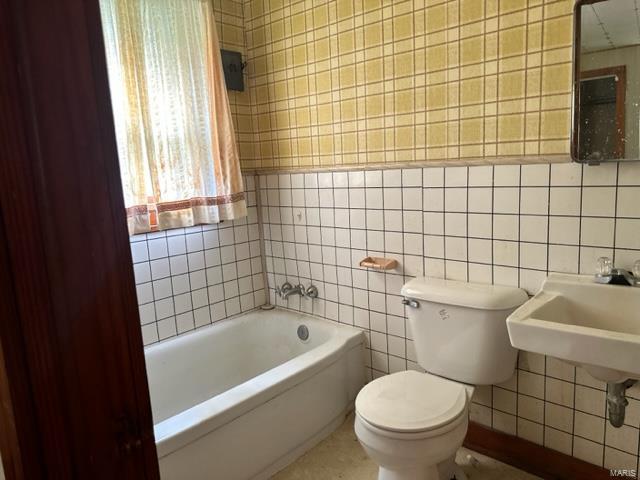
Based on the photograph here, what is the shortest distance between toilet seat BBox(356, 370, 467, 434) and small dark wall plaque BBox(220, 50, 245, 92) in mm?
1791

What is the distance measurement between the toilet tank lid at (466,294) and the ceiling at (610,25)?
905 millimetres

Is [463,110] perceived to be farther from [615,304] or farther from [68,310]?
[68,310]

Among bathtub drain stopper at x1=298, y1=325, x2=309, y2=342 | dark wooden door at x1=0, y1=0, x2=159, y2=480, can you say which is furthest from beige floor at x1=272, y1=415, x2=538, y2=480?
dark wooden door at x1=0, y1=0, x2=159, y2=480

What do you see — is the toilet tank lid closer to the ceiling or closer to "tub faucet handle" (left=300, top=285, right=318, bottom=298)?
"tub faucet handle" (left=300, top=285, right=318, bottom=298)

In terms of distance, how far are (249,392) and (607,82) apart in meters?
1.73

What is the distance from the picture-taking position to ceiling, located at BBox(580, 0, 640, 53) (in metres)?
1.48

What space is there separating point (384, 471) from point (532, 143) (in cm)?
134

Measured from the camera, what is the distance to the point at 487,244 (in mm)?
1890

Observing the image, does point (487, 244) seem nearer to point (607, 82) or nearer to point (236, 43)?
point (607, 82)

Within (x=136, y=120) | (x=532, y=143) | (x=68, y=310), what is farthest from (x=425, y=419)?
(x=136, y=120)

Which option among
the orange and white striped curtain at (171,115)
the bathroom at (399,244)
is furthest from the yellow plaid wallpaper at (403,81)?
the orange and white striped curtain at (171,115)

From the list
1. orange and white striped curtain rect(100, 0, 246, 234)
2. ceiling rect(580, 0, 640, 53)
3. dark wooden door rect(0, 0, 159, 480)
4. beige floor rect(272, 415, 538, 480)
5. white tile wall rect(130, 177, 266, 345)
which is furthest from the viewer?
white tile wall rect(130, 177, 266, 345)

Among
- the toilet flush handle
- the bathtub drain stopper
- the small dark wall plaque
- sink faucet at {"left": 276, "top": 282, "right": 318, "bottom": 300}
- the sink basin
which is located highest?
the small dark wall plaque

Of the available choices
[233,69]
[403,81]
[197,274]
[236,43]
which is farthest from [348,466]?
[236,43]
